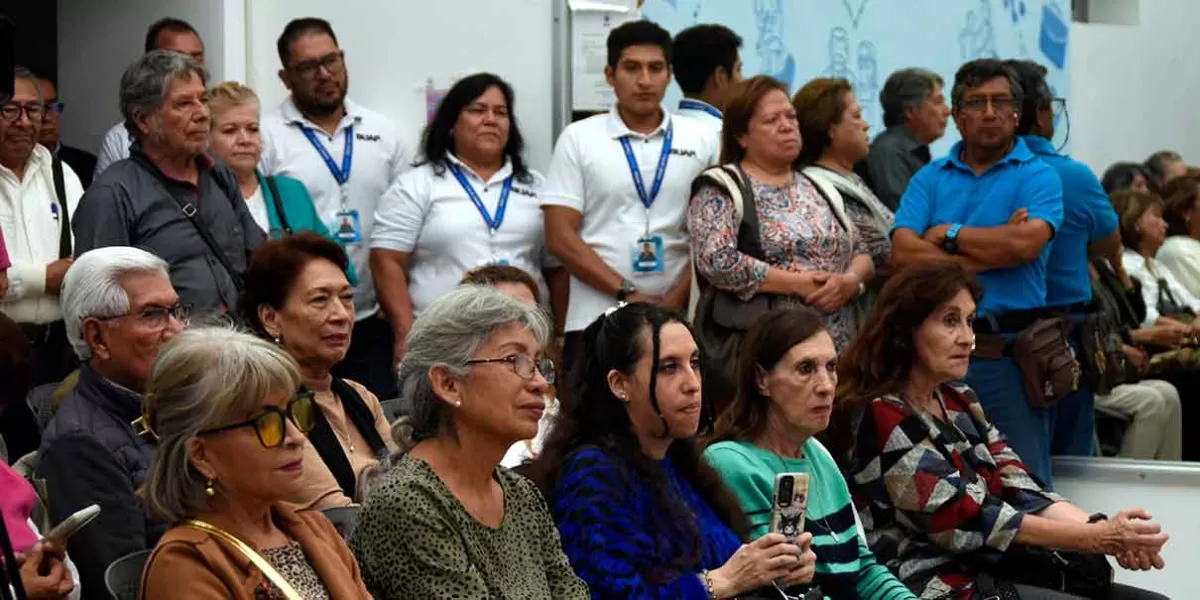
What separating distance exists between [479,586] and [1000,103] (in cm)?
371

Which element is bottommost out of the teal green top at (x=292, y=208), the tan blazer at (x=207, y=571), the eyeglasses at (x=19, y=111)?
the tan blazer at (x=207, y=571)

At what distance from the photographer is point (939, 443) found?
5332 millimetres

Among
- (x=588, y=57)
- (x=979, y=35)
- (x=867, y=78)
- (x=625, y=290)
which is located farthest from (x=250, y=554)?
(x=979, y=35)

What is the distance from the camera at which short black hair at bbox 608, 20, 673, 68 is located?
7.10 meters

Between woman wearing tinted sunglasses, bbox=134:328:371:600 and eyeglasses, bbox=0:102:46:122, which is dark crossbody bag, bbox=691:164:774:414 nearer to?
eyeglasses, bbox=0:102:46:122

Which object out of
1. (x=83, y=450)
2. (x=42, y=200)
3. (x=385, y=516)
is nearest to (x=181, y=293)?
(x=42, y=200)

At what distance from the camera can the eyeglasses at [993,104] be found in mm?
6738

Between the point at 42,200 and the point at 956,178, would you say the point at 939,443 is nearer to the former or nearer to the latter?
the point at 956,178

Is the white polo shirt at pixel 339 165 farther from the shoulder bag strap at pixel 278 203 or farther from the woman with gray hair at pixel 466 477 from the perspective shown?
the woman with gray hair at pixel 466 477

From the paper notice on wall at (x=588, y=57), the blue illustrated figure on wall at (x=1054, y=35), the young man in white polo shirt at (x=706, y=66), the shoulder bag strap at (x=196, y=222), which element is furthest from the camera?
the blue illustrated figure on wall at (x=1054, y=35)

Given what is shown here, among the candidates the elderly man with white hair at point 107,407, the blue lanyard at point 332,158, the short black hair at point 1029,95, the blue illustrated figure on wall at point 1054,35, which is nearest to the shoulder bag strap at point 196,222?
the elderly man with white hair at point 107,407

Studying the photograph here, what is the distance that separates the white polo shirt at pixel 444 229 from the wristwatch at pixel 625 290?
0.36 metres

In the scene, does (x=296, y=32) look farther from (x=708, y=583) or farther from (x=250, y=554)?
(x=250, y=554)

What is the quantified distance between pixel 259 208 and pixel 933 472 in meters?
2.71
